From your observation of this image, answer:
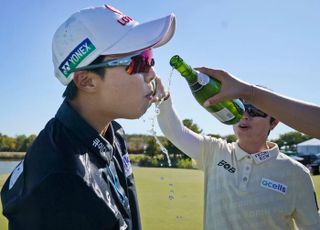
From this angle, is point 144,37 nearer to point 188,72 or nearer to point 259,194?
point 188,72

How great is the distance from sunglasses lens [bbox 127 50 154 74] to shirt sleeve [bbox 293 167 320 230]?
167 centimetres

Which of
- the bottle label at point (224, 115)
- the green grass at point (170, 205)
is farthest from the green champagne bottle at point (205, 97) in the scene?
the green grass at point (170, 205)

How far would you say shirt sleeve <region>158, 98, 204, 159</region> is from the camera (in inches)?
125

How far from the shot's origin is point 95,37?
1681 millimetres

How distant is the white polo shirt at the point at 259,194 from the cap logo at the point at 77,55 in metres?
1.71

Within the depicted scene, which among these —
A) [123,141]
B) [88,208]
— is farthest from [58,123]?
[123,141]

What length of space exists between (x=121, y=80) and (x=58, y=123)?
343mm

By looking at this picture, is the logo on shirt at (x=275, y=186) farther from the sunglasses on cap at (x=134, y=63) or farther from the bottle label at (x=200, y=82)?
the sunglasses on cap at (x=134, y=63)

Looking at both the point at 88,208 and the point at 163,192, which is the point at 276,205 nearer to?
the point at 88,208

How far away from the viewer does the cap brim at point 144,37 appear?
5.66 ft

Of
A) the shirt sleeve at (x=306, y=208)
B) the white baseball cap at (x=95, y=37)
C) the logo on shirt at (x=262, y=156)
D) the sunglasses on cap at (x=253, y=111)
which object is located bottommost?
the shirt sleeve at (x=306, y=208)

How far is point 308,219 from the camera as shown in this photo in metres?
2.81

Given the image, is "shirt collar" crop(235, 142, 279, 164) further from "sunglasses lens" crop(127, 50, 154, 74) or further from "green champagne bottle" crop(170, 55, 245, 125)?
"sunglasses lens" crop(127, 50, 154, 74)

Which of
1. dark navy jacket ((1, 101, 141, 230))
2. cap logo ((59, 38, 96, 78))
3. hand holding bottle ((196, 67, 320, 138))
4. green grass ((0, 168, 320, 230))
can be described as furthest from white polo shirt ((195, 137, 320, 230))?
green grass ((0, 168, 320, 230))
